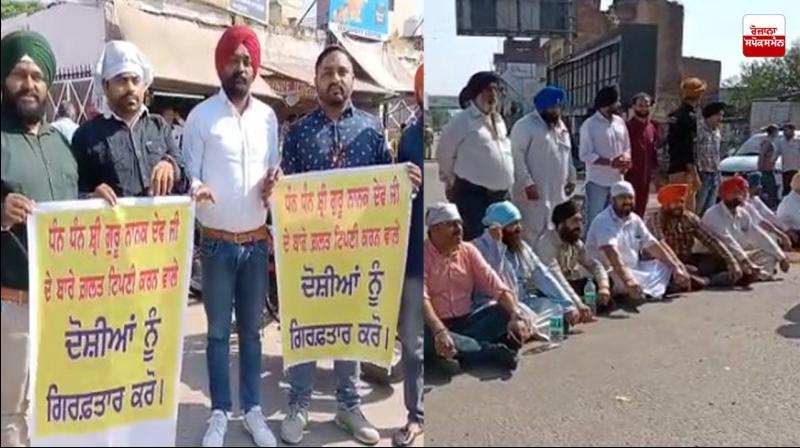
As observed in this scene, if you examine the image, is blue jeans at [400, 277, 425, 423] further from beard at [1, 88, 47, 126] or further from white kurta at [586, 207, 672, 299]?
white kurta at [586, 207, 672, 299]

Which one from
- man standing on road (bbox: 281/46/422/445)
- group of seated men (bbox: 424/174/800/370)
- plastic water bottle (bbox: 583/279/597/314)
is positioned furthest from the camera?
plastic water bottle (bbox: 583/279/597/314)

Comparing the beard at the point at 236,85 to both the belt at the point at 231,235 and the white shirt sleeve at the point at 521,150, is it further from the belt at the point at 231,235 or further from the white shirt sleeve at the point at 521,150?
the white shirt sleeve at the point at 521,150

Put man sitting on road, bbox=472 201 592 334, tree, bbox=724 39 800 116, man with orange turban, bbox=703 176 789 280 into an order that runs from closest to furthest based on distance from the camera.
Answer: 1. man sitting on road, bbox=472 201 592 334
2. tree, bbox=724 39 800 116
3. man with orange turban, bbox=703 176 789 280

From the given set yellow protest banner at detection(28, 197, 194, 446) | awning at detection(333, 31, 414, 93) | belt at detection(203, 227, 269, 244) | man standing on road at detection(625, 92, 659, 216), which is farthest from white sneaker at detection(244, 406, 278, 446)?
man standing on road at detection(625, 92, 659, 216)

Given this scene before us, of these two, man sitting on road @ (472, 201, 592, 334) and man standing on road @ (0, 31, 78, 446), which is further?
man sitting on road @ (472, 201, 592, 334)

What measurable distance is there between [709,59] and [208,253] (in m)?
2.86

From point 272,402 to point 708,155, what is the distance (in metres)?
3.24

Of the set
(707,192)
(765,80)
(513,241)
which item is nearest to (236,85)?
(513,241)

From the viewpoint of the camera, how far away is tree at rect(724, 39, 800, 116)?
428 cm

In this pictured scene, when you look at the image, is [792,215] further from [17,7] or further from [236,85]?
[17,7]

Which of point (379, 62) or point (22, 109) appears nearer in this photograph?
point (22, 109)

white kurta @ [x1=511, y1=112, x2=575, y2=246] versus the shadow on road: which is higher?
white kurta @ [x1=511, y1=112, x2=575, y2=246]

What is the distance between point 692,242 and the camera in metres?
4.93

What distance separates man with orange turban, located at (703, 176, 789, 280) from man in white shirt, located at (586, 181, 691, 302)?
0.60 metres
